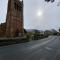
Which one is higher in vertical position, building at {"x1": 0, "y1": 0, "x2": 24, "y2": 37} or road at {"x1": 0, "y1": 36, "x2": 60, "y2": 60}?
building at {"x1": 0, "y1": 0, "x2": 24, "y2": 37}

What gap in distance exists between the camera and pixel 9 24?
64625mm

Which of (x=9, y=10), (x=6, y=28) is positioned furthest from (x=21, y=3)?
(x=6, y=28)

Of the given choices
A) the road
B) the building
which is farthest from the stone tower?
the road

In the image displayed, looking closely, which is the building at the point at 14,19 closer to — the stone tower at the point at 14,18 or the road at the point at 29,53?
the stone tower at the point at 14,18

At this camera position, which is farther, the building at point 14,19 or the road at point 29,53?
the building at point 14,19

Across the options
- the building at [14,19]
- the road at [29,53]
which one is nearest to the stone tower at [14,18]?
the building at [14,19]

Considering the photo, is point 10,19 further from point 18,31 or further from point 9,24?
point 18,31

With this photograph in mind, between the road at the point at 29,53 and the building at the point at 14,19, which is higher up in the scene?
the building at the point at 14,19

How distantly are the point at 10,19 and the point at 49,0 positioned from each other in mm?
49903

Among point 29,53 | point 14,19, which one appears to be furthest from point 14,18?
point 29,53

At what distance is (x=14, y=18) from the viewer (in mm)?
66312

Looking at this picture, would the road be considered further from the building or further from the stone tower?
the stone tower

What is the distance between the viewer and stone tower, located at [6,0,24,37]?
211 feet

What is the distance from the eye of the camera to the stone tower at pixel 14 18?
64.2 meters
